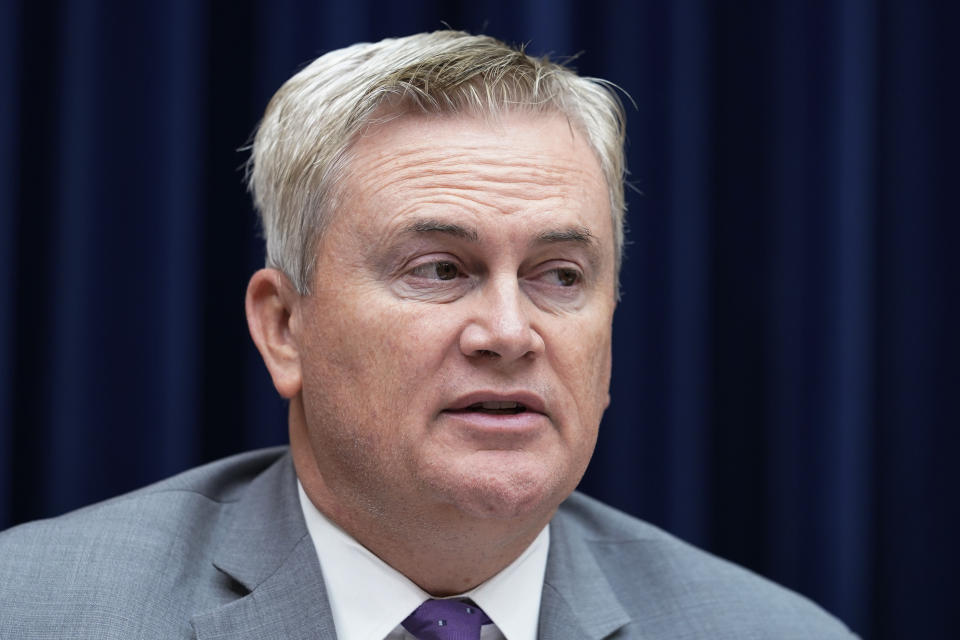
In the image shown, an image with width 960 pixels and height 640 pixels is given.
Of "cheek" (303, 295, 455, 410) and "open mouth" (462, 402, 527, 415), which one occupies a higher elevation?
"cheek" (303, 295, 455, 410)

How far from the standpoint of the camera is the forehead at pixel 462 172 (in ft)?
4.85

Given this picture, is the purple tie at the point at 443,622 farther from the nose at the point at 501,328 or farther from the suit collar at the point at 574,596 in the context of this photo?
the nose at the point at 501,328

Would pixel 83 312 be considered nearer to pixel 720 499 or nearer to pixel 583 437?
pixel 583 437

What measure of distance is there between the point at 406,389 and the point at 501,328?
168mm

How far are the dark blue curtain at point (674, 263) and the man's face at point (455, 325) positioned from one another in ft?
1.71

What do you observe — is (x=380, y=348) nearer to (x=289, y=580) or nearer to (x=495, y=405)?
(x=495, y=405)

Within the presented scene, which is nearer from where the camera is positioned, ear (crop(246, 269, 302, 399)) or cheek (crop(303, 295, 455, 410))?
cheek (crop(303, 295, 455, 410))

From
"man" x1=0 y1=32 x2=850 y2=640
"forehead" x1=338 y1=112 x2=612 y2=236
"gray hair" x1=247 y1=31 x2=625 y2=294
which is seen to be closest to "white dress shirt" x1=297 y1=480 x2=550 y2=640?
"man" x1=0 y1=32 x2=850 y2=640

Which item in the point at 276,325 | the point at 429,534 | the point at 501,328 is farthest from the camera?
the point at 276,325

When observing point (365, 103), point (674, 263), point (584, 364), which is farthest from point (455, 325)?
point (674, 263)

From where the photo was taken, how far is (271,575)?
1.54m

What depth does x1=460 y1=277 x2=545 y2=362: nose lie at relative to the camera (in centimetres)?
140

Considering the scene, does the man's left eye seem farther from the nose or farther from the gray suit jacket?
the gray suit jacket

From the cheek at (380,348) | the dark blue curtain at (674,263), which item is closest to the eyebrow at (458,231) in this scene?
the cheek at (380,348)
